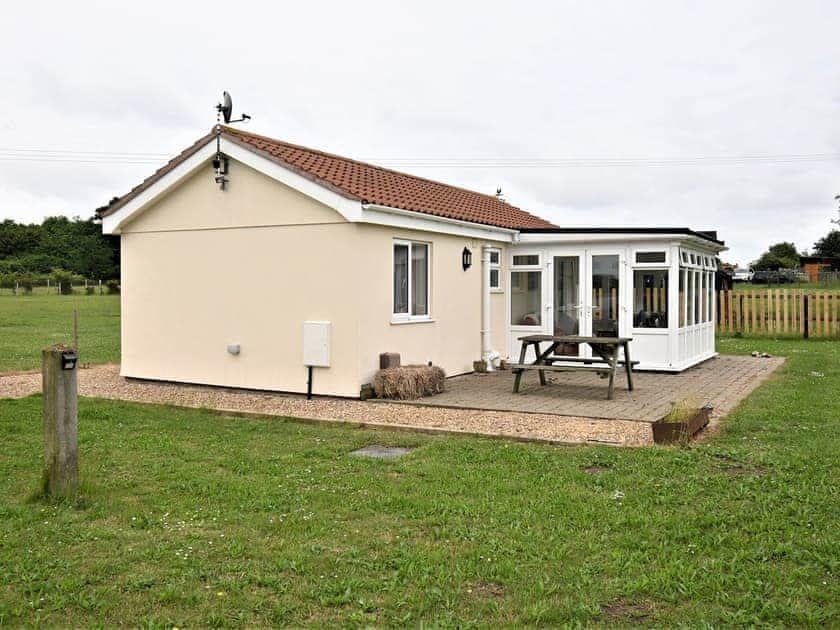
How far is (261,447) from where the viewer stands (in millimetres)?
8484

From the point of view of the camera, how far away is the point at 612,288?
611 inches

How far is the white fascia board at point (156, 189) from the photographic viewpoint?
42.7 ft

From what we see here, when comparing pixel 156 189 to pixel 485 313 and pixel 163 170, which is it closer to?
pixel 163 170

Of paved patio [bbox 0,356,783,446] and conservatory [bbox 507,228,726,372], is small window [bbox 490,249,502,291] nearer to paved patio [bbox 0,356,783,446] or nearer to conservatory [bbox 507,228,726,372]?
conservatory [bbox 507,228,726,372]

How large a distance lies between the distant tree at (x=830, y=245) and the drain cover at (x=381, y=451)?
62.4m

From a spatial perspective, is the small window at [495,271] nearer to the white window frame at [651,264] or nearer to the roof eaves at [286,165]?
the white window frame at [651,264]

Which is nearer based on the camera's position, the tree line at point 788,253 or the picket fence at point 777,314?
the picket fence at point 777,314

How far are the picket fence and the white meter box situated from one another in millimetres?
17234

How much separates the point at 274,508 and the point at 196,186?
8.62 m

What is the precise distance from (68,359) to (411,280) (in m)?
7.57

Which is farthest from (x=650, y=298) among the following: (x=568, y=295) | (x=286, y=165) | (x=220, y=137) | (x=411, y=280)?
(x=220, y=137)

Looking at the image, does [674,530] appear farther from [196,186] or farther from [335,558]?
[196,186]

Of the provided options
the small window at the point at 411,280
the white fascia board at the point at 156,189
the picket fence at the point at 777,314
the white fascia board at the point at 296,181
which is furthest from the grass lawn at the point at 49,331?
the picket fence at the point at 777,314

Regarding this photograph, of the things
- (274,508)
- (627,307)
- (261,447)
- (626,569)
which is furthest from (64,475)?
(627,307)
